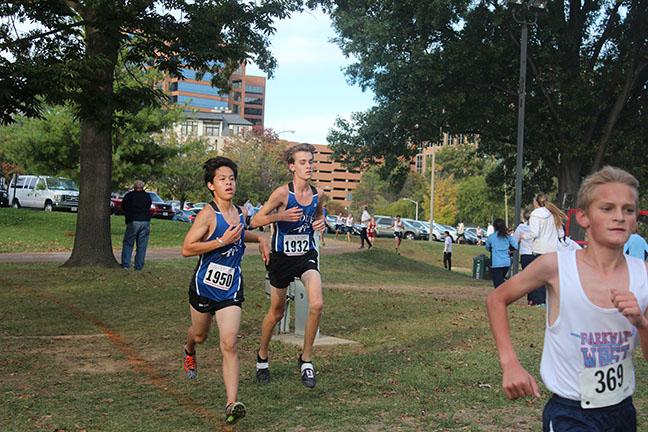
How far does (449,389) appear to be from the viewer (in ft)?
24.4

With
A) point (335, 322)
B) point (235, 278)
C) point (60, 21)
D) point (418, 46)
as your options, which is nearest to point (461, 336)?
point (335, 322)

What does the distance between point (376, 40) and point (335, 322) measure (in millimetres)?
16202

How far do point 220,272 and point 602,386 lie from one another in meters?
3.63

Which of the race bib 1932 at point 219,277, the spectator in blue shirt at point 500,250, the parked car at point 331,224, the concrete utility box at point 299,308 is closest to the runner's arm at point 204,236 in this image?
the race bib 1932 at point 219,277

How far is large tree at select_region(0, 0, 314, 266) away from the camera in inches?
497

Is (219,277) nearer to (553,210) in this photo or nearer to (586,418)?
(586,418)

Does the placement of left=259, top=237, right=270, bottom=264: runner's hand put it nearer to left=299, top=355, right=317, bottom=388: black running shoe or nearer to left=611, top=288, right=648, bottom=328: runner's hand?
left=299, top=355, right=317, bottom=388: black running shoe

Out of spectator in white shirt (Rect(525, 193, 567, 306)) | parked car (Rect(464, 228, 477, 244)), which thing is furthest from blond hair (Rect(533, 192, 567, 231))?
parked car (Rect(464, 228, 477, 244))

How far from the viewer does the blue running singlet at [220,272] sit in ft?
21.1

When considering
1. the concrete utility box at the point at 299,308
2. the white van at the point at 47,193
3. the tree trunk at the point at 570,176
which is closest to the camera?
the concrete utility box at the point at 299,308

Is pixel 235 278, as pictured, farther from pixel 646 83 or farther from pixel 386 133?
pixel 646 83

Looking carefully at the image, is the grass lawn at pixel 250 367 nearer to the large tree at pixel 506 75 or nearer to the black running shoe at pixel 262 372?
the black running shoe at pixel 262 372

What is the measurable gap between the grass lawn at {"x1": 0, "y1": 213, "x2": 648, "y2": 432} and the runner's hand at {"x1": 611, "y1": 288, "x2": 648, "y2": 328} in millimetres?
3057

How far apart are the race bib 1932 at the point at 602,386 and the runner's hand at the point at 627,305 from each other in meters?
0.32
